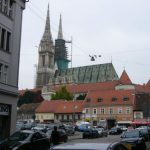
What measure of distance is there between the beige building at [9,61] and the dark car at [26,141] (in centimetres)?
1146

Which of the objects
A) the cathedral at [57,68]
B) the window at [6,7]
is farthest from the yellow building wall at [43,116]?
the window at [6,7]

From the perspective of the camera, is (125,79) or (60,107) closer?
(60,107)

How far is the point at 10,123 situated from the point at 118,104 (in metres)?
64.8

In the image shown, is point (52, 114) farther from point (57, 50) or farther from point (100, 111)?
point (57, 50)

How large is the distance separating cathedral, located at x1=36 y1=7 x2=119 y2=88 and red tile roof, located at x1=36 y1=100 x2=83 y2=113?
49.0 metres

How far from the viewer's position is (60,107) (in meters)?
111

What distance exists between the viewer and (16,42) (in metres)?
35.7

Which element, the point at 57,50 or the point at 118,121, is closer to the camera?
the point at 118,121

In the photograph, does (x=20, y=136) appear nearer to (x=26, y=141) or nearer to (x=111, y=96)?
(x=26, y=141)

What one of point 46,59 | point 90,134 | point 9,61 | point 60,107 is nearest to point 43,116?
point 60,107

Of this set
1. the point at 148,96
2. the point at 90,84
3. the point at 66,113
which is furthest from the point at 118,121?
the point at 90,84

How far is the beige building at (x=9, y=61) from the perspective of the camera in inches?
1284

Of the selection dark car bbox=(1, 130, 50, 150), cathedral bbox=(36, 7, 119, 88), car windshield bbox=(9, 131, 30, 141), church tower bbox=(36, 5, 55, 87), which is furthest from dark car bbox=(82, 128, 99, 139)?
church tower bbox=(36, 5, 55, 87)

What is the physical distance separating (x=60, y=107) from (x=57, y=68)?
6991 centimetres
